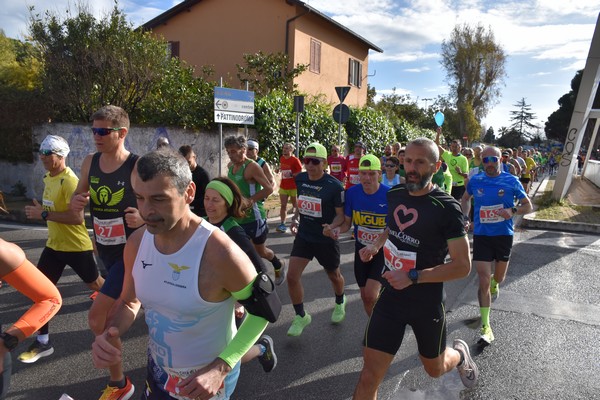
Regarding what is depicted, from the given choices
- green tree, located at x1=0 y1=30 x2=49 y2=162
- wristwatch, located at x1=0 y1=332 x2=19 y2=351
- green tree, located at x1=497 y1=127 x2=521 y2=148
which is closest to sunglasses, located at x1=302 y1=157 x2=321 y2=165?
wristwatch, located at x1=0 y1=332 x2=19 y2=351

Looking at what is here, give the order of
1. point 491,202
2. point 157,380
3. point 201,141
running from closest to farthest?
point 157,380 → point 491,202 → point 201,141

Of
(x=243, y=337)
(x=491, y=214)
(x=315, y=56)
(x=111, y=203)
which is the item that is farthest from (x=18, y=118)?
(x=315, y=56)

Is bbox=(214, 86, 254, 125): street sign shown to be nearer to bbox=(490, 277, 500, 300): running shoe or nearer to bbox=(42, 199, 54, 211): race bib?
bbox=(42, 199, 54, 211): race bib

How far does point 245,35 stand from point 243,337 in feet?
73.2

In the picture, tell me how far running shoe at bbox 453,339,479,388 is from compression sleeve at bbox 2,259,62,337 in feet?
9.67

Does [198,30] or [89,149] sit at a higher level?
[198,30]

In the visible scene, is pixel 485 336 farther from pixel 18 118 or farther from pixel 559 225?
pixel 18 118

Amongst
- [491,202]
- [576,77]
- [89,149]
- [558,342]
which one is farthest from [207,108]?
[576,77]

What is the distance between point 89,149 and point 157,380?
35.0ft

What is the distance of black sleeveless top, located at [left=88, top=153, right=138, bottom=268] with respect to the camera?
3.52m

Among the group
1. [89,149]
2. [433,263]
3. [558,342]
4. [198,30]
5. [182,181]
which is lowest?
[558,342]

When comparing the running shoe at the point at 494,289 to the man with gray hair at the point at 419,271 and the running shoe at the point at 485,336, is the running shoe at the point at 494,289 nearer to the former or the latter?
the running shoe at the point at 485,336

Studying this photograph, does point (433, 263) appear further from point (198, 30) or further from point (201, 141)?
point (198, 30)

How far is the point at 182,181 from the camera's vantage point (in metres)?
1.84
